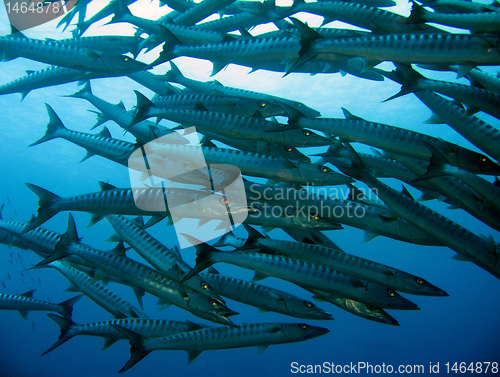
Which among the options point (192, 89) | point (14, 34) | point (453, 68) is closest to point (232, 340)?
point (192, 89)

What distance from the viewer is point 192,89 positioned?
4422 millimetres

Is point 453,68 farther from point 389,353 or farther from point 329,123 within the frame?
point 389,353

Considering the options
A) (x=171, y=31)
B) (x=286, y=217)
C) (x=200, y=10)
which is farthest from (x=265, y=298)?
(x=200, y=10)

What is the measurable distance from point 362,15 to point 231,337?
498 cm

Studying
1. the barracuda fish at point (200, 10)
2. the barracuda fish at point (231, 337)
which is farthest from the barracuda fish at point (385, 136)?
the barracuda fish at point (231, 337)

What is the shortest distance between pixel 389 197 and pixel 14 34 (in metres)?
5.89

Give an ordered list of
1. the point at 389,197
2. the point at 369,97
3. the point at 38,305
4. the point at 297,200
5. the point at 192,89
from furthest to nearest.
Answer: the point at 369,97, the point at 38,305, the point at 192,89, the point at 297,200, the point at 389,197

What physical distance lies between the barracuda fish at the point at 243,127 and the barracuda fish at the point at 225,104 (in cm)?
22

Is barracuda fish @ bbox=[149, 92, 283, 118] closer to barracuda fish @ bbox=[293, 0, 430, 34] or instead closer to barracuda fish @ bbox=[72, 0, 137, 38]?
barracuda fish @ bbox=[293, 0, 430, 34]

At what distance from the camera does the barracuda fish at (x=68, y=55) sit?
350 cm

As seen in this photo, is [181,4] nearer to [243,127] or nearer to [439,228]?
[243,127]

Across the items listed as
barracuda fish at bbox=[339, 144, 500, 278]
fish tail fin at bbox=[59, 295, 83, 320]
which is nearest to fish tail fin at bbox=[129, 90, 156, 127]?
barracuda fish at bbox=[339, 144, 500, 278]

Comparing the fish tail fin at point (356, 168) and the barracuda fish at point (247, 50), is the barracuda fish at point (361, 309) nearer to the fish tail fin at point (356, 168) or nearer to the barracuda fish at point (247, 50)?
the fish tail fin at point (356, 168)

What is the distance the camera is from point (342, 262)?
3199mm
